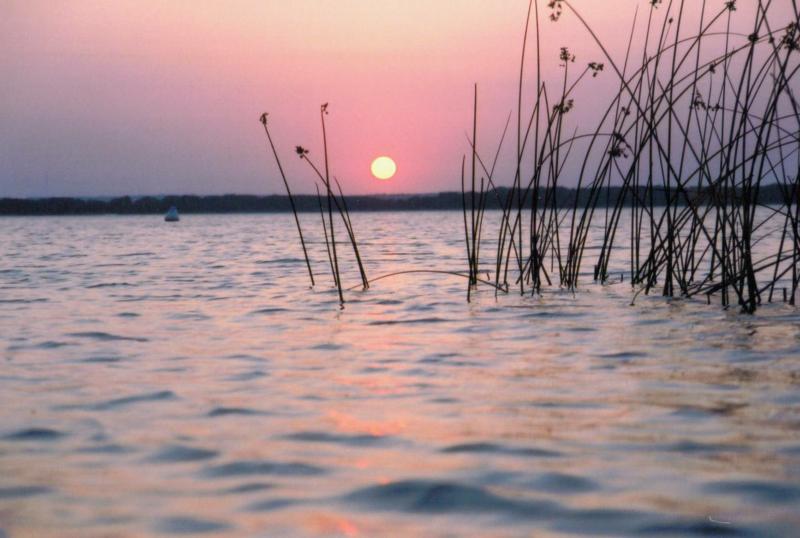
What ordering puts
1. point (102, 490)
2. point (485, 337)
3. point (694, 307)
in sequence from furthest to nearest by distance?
1. point (694, 307)
2. point (485, 337)
3. point (102, 490)

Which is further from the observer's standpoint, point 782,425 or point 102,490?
point 782,425

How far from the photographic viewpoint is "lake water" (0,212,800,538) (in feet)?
6.61

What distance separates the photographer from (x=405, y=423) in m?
2.77

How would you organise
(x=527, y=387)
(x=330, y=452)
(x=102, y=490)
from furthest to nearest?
(x=527, y=387) < (x=330, y=452) < (x=102, y=490)

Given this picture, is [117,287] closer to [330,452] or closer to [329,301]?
[329,301]

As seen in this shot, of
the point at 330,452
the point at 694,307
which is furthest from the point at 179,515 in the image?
the point at 694,307

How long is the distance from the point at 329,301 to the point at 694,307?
232 centimetres

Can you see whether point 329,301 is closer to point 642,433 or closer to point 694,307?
point 694,307

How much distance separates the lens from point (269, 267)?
1005 centimetres

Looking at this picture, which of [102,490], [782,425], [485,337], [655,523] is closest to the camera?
[655,523]

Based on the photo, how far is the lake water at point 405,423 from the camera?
2.01 meters

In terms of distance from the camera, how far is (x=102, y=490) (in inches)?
85.7

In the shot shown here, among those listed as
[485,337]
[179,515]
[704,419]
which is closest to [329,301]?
[485,337]

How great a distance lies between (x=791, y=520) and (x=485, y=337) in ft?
8.59
